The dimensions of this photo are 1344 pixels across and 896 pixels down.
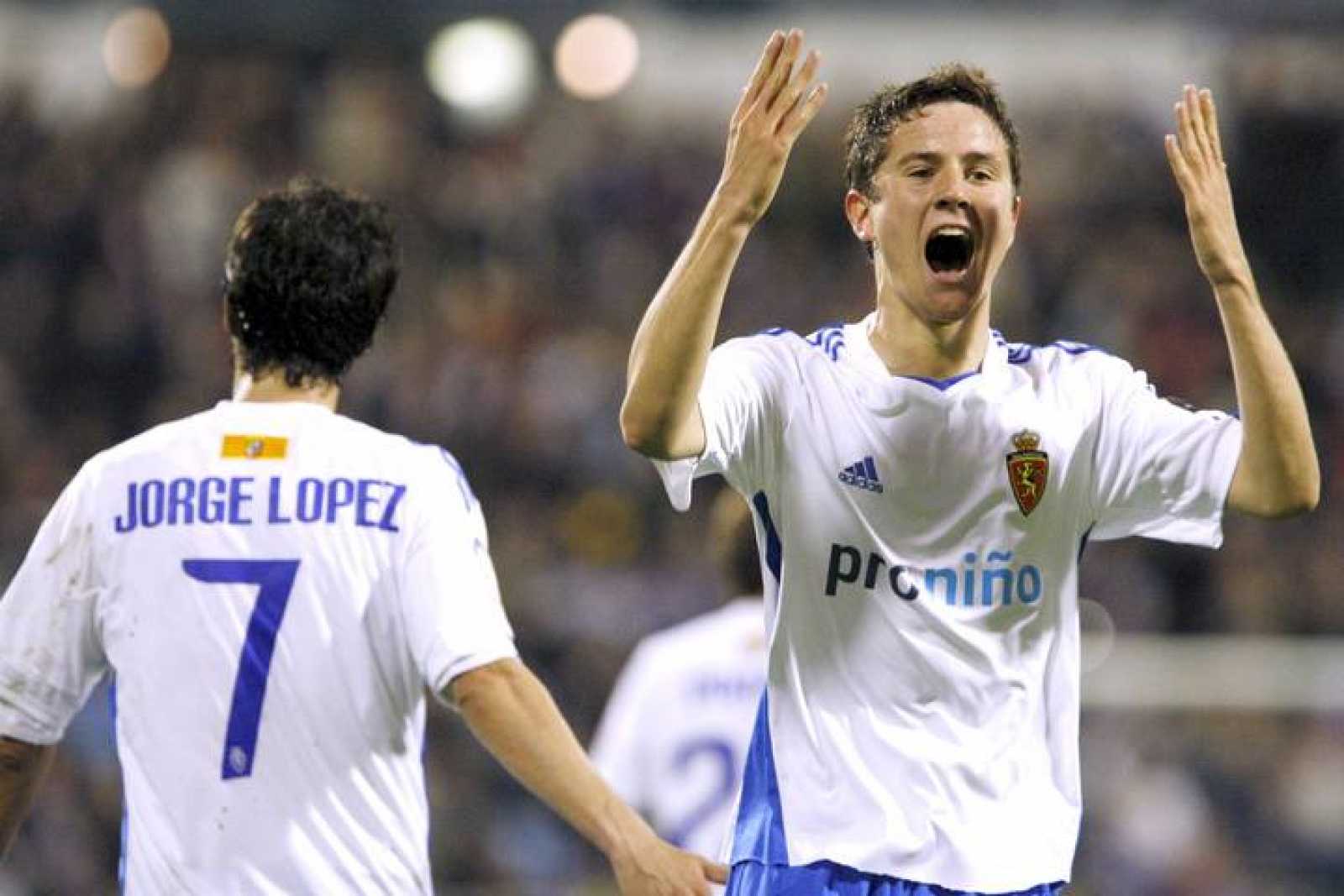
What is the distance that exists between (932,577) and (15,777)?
1.74 metres

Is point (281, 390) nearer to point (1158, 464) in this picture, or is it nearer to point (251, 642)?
point (251, 642)

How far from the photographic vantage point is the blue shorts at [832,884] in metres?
3.69

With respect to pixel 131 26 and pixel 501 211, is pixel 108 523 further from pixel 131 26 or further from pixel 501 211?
pixel 131 26

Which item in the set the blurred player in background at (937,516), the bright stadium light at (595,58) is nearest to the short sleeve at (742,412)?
the blurred player in background at (937,516)

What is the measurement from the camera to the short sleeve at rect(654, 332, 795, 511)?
3572mm

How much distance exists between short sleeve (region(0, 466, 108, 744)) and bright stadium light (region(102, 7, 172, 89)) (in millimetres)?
9734

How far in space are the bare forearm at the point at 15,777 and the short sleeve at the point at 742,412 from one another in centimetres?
135

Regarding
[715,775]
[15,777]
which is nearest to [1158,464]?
[15,777]

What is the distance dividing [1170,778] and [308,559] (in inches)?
269

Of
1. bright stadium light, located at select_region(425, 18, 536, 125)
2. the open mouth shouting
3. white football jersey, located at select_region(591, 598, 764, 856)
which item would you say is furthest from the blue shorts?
bright stadium light, located at select_region(425, 18, 536, 125)

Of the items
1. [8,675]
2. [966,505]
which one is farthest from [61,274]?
[966,505]

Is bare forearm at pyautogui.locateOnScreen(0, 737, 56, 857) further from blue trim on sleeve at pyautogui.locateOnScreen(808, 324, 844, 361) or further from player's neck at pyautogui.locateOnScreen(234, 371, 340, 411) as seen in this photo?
blue trim on sleeve at pyautogui.locateOnScreen(808, 324, 844, 361)

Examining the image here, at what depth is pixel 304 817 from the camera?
385cm

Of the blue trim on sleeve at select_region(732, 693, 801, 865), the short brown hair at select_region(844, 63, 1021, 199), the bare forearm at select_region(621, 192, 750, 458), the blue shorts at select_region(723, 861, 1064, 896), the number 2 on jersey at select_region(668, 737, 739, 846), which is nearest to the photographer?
the bare forearm at select_region(621, 192, 750, 458)
